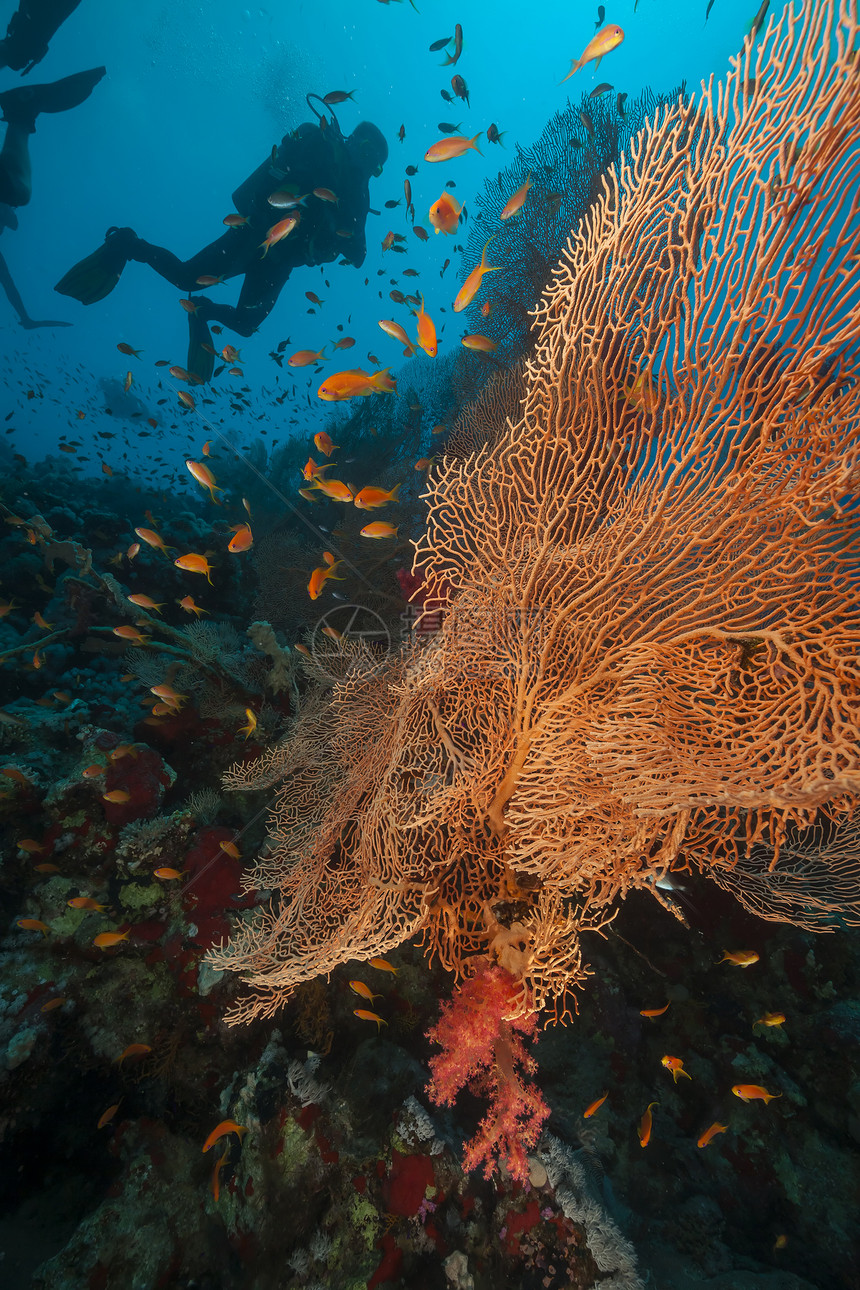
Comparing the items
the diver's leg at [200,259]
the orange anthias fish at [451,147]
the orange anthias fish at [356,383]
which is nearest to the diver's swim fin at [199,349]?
the diver's leg at [200,259]

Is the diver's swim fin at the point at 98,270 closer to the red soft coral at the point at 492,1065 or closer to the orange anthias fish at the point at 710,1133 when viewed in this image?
the red soft coral at the point at 492,1065

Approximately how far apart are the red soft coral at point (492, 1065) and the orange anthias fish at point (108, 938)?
247 centimetres

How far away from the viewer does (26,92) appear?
1321 cm

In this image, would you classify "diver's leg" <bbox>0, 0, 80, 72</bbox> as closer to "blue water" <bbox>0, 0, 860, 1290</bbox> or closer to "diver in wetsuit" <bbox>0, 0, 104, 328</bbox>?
"diver in wetsuit" <bbox>0, 0, 104, 328</bbox>

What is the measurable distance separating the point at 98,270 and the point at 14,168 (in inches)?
201

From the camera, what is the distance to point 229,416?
71.9 metres

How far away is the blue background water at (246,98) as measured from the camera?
46.8 m

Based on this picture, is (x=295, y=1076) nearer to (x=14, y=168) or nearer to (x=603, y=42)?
(x=603, y=42)

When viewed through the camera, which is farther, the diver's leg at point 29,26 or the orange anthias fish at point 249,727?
the diver's leg at point 29,26

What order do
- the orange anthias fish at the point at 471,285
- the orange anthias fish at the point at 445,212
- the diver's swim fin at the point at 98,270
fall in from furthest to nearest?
the diver's swim fin at the point at 98,270 → the orange anthias fish at the point at 445,212 → the orange anthias fish at the point at 471,285

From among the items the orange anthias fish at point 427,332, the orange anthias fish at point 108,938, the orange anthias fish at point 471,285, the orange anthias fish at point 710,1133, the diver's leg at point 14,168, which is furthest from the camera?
the diver's leg at point 14,168

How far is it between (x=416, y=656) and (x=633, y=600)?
1.49 metres

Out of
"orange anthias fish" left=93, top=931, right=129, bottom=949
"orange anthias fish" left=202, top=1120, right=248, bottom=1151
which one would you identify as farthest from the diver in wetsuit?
"orange anthias fish" left=202, top=1120, right=248, bottom=1151

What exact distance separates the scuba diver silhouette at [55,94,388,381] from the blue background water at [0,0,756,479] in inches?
836
